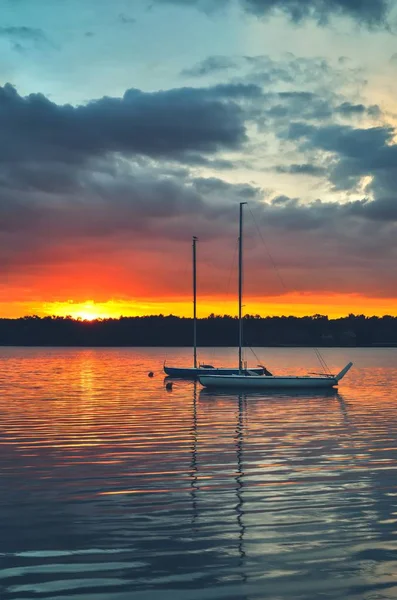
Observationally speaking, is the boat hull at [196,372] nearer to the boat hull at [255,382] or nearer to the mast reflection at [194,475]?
the boat hull at [255,382]

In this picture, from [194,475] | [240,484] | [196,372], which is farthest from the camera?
[196,372]

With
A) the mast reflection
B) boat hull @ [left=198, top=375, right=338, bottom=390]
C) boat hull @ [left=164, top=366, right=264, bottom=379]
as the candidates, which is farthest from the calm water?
boat hull @ [left=164, top=366, right=264, bottom=379]

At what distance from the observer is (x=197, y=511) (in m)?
17.9

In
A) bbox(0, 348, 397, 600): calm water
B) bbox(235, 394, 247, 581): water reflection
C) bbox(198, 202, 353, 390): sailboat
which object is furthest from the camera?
bbox(198, 202, 353, 390): sailboat

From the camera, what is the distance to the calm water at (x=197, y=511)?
12.5 meters

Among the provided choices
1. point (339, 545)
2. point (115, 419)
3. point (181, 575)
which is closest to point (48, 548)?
point (181, 575)

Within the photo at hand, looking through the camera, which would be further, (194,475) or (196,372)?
(196,372)

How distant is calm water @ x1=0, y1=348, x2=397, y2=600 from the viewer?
12547 millimetres

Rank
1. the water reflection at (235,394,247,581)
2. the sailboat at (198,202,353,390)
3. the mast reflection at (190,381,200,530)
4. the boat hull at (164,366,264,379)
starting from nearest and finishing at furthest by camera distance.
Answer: the water reflection at (235,394,247,581)
the mast reflection at (190,381,200,530)
the sailboat at (198,202,353,390)
the boat hull at (164,366,264,379)

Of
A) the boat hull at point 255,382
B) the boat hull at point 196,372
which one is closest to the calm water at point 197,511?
the boat hull at point 255,382

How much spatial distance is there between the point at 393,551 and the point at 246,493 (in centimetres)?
638

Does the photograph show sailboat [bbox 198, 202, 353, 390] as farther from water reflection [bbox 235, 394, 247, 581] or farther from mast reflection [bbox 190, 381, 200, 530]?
mast reflection [bbox 190, 381, 200, 530]

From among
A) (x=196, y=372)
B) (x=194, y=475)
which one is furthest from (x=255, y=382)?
(x=194, y=475)

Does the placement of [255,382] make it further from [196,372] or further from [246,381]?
[196,372]
